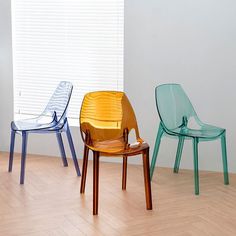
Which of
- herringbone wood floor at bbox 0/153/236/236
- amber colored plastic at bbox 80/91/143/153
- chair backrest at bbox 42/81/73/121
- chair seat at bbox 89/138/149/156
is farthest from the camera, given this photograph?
chair backrest at bbox 42/81/73/121

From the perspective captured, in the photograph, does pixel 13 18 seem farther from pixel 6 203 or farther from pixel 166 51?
pixel 6 203

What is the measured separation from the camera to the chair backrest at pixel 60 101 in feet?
16.0

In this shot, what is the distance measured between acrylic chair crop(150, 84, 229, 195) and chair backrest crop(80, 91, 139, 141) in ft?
1.19

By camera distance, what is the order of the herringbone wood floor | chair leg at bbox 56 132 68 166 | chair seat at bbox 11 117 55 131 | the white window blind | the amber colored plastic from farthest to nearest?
the white window blind → chair leg at bbox 56 132 68 166 → chair seat at bbox 11 117 55 131 → the amber colored plastic → the herringbone wood floor

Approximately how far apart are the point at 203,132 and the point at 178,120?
262 millimetres

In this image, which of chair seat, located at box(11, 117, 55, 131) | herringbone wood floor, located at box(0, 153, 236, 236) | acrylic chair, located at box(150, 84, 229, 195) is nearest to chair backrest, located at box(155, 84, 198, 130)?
acrylic chair, located at box(150, 84, 229, 195)

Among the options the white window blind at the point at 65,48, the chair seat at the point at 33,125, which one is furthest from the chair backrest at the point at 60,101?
the white window blind at the point at 65,48

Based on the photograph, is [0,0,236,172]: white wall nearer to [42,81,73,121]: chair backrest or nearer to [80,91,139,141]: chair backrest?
[42,81,73,121]: chair backrest

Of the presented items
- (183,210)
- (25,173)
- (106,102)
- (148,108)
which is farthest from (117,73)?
(183,210)

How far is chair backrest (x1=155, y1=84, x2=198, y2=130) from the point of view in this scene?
4715mm

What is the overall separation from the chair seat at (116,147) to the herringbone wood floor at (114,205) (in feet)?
1.35

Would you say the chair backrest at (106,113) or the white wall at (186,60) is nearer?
the chair backrest at (106,113)

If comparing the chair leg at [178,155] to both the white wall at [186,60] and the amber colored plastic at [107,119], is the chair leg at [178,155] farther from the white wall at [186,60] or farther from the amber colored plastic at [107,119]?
the amber colored plastic at [107,119]

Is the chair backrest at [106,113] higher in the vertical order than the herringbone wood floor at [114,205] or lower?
higher
